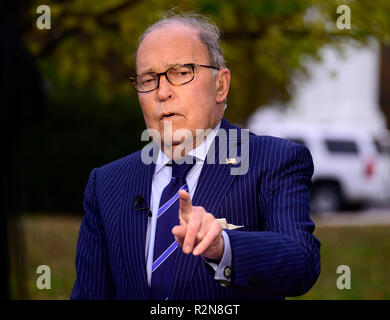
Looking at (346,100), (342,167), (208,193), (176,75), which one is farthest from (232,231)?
(346,100)

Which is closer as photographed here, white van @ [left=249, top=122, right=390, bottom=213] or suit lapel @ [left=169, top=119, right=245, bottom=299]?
suit lapel @ [left=169, top=119, right=245, bottom=299]

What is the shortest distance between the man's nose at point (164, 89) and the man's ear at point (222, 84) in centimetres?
25

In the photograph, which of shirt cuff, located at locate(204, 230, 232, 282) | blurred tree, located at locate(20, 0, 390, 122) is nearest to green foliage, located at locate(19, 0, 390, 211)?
blurred tree, located at locate(20, 0, 390, 122)

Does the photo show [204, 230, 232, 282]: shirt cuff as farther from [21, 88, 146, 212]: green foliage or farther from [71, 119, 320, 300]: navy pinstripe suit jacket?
[21, 88, 146, 212]: green foliage

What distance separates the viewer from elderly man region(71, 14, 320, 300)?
2.38m

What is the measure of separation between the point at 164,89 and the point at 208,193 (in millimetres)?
460

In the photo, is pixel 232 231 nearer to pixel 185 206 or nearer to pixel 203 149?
pixel 185 206

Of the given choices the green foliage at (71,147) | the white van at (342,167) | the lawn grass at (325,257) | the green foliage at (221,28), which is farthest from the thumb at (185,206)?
the white van at (342,167)

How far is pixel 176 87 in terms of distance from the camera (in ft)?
8.16

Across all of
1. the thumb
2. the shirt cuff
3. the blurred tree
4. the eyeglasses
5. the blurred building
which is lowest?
the shirt cuff

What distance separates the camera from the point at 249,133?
276cm

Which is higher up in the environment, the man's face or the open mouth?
the man's face

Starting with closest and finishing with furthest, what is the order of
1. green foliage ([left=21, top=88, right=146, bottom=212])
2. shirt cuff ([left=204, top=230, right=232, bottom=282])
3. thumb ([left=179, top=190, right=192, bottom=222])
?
1. thumb ([left=179, top=190, right=192, bottom=222])
2. shirt cuff ([left=204, top=230, right=232, bottom=282])
3. green foliage ([left=21, top=88, right=146, bottom=212])
